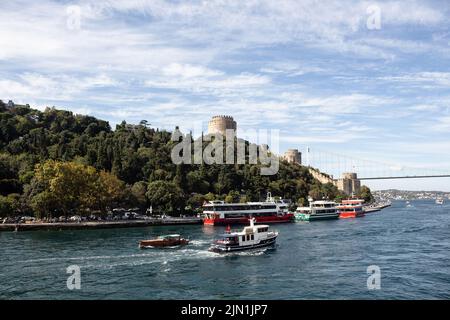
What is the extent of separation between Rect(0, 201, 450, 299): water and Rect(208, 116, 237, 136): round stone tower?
11681 centimetres

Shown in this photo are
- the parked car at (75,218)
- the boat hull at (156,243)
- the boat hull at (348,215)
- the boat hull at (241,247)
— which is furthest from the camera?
the boat hull at (348,215)

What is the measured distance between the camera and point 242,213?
238ft

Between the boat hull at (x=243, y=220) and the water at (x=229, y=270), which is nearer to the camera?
the water at (x=229, y=270)

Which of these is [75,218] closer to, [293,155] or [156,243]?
[156,243]

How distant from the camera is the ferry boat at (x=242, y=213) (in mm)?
70094

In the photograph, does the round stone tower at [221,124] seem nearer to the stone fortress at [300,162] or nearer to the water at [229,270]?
the stone fortress at [300,162]

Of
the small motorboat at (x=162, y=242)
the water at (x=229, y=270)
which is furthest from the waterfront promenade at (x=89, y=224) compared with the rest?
the small motorboat at (x=162, y=242)

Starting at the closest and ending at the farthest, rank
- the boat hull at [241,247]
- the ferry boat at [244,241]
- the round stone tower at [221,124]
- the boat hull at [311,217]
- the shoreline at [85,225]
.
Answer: the boat hull at [241,247] → the ferry boat at [244,241] → the shoreline at [85,225] → the boat hull at [311,217] → the round stone tower at [221,124]

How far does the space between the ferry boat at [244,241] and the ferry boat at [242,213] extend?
29059 millimetres

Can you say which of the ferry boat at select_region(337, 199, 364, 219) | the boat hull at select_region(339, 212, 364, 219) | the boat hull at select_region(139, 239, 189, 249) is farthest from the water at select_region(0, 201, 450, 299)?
the ferry boat at select_region(337, 199, 364, 219)

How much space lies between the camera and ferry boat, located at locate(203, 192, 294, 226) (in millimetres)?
70094

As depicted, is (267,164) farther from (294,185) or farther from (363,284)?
(363,284)

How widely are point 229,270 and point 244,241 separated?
8.82m
